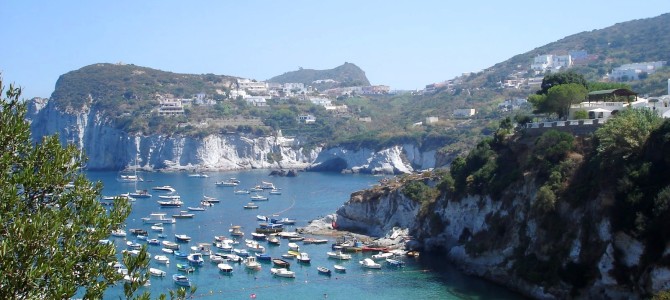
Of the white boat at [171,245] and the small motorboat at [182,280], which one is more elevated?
the small motorboat at [182,280]

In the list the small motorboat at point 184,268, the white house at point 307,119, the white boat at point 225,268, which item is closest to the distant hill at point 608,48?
the white house at point 307,119

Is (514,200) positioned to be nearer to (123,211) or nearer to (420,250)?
(420,250)

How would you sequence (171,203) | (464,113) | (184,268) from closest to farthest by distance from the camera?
(184,268) → (171,203) → (464,113)

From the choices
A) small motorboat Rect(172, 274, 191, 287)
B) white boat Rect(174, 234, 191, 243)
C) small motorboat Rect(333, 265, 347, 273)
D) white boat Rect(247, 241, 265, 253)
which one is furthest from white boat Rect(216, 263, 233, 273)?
white boat Rect(174, 234, 191, 243)

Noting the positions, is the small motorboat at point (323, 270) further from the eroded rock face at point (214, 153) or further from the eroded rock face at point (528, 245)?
the eroded rock face at point (214, 153)

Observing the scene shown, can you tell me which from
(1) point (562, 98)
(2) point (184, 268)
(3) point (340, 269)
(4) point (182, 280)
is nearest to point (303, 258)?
(3) point (340, 269)

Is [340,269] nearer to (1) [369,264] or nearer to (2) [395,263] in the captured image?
(1) [369,264]
